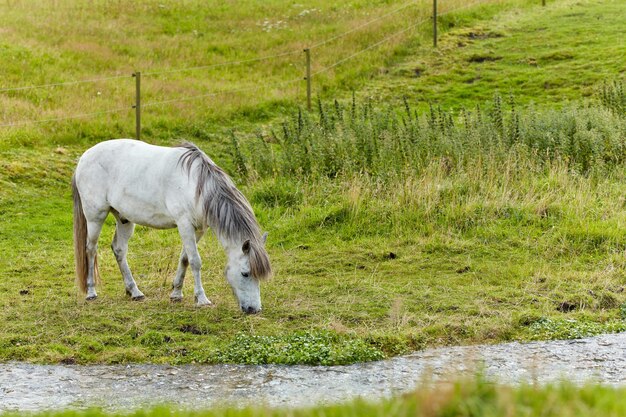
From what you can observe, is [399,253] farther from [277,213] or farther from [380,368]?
[380,368]

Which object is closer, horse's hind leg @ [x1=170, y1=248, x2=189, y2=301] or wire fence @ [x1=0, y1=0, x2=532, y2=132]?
horse's hind leg @ [x1=170, y1=248, x2=189, y2=301]

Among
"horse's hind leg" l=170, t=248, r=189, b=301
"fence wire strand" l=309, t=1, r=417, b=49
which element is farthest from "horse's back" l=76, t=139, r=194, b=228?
"fence wire strand" l=309, t=1, r=417, b=49

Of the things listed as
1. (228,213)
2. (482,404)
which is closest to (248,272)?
(228,213)

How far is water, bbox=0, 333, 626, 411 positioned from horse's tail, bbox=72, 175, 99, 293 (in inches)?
83.1

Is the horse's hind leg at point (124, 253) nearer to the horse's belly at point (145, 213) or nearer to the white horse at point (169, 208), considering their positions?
the white horse at point (169, 208)

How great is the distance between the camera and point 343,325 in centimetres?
823

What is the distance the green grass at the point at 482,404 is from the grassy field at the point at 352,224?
12.9ft

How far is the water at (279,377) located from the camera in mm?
6512

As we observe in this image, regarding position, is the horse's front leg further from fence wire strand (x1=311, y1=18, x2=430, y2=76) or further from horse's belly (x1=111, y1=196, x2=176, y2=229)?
fence wire strand (x1=311, y1=18, x2=430, y2=76)

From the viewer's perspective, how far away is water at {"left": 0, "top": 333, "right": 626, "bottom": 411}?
6.51m

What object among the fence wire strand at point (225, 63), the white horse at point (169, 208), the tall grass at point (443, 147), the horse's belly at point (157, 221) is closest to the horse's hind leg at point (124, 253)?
the white horse at point (169, 208)

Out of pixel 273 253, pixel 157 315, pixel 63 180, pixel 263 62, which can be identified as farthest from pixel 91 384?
pixel 263 62

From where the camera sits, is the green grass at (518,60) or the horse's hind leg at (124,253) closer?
the horse's hind leg at (124,253)

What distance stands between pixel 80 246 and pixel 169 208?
1.38m
